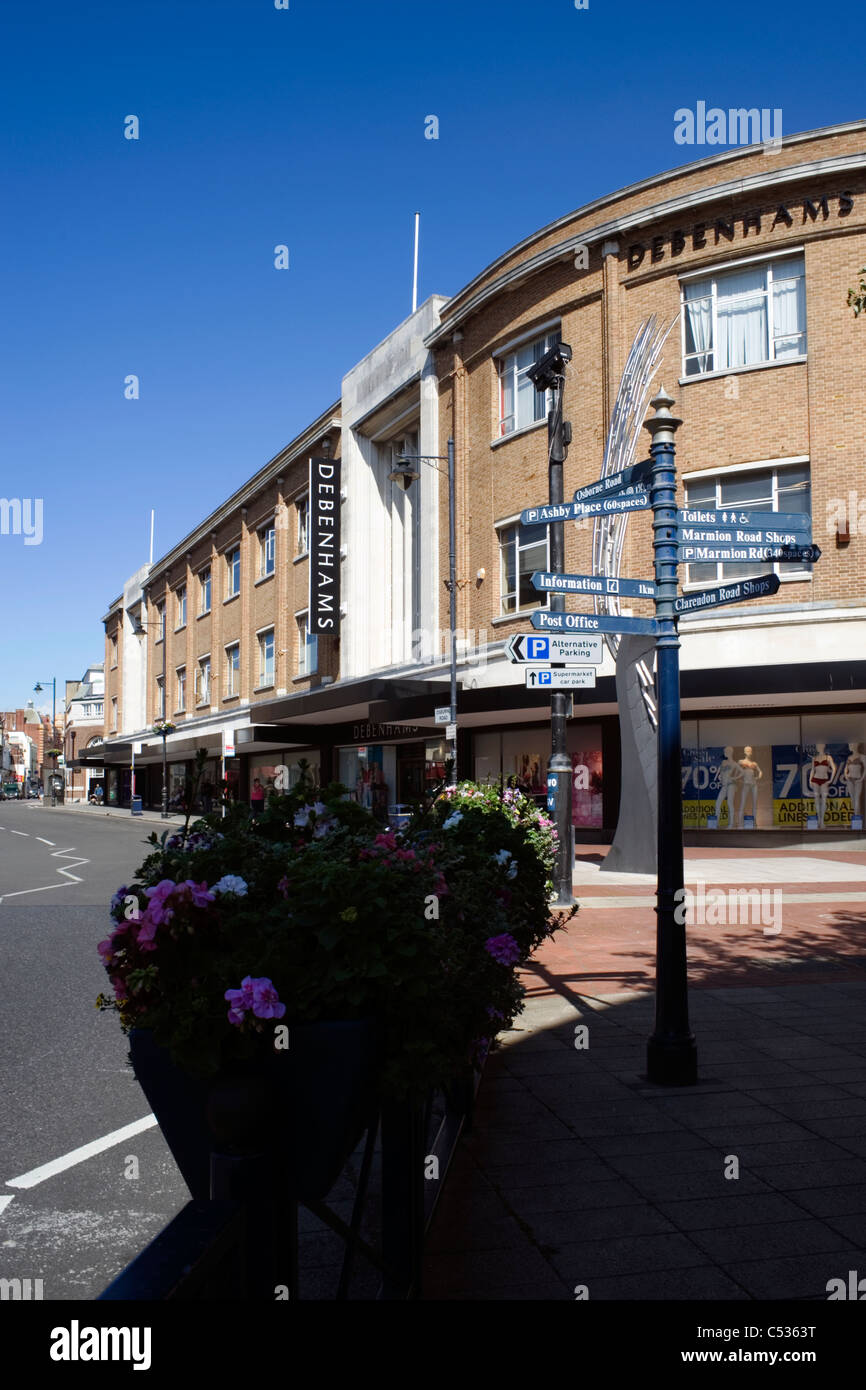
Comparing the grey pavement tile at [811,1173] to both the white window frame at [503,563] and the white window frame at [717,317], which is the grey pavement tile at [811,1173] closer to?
the white window frame at [717,317]

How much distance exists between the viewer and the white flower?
2.31m

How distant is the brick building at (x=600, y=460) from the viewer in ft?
66.1

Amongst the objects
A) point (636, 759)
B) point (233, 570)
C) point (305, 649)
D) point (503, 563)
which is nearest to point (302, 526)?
point (305, 649)

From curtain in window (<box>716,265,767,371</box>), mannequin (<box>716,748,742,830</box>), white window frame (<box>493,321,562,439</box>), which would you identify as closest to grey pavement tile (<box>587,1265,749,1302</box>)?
mannequin (<box>716,748,742,830</box>)

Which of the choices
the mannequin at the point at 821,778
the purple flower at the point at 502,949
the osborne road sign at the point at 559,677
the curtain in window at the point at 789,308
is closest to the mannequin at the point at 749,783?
the mannequin at the point at 821,778

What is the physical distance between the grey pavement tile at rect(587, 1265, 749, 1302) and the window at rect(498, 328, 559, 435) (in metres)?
22.7

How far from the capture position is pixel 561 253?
23625 mm

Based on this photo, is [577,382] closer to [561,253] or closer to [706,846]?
[561,253]

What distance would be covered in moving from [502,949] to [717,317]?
20.8 m

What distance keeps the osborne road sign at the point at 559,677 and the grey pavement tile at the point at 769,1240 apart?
5883 mm

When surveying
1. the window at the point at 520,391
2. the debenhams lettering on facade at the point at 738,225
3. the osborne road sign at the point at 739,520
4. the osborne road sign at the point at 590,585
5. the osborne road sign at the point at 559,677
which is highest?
the debenhams lettering on facade at the point at 738,225

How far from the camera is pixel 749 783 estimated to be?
22422mm

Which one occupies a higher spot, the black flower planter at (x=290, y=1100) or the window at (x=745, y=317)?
the window at (x=745, y=317)

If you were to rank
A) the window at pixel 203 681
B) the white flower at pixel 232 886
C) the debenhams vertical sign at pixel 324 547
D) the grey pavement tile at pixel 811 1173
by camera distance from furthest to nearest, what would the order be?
the window at pixel 203 681 < the debenhams vertical sign at pixel 324 547 < the grey pavement tile at pixel 811 1173 < the white flower at pixel 232 886
